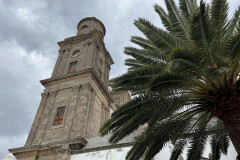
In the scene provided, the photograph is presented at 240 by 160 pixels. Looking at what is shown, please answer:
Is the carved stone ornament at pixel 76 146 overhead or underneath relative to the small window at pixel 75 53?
underneath

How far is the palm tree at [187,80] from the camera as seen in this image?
646cm

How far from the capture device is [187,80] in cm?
684

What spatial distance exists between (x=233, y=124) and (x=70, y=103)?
1340cm

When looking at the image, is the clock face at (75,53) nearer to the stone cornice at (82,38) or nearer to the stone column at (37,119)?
the stone cornice at (82,38)

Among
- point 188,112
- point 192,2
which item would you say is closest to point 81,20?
point 192,2

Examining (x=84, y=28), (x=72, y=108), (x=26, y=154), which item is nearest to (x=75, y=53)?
(x=84, y=28)

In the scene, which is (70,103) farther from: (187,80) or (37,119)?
(187,80)

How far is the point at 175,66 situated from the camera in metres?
6.00

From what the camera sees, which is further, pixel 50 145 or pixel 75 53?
pixel 75 53

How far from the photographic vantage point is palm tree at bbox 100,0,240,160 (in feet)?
21.2

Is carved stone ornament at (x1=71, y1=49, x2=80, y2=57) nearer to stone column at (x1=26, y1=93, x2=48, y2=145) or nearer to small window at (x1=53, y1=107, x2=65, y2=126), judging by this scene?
stone column at (x1=26, y1=93, x2=48, y2=145)

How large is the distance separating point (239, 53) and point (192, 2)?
320 centimetres

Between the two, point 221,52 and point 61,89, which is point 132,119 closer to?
point 221,52

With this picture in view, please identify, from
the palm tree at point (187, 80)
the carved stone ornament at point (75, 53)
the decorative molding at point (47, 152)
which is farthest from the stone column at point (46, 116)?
the palm tree at point (187, 80)
